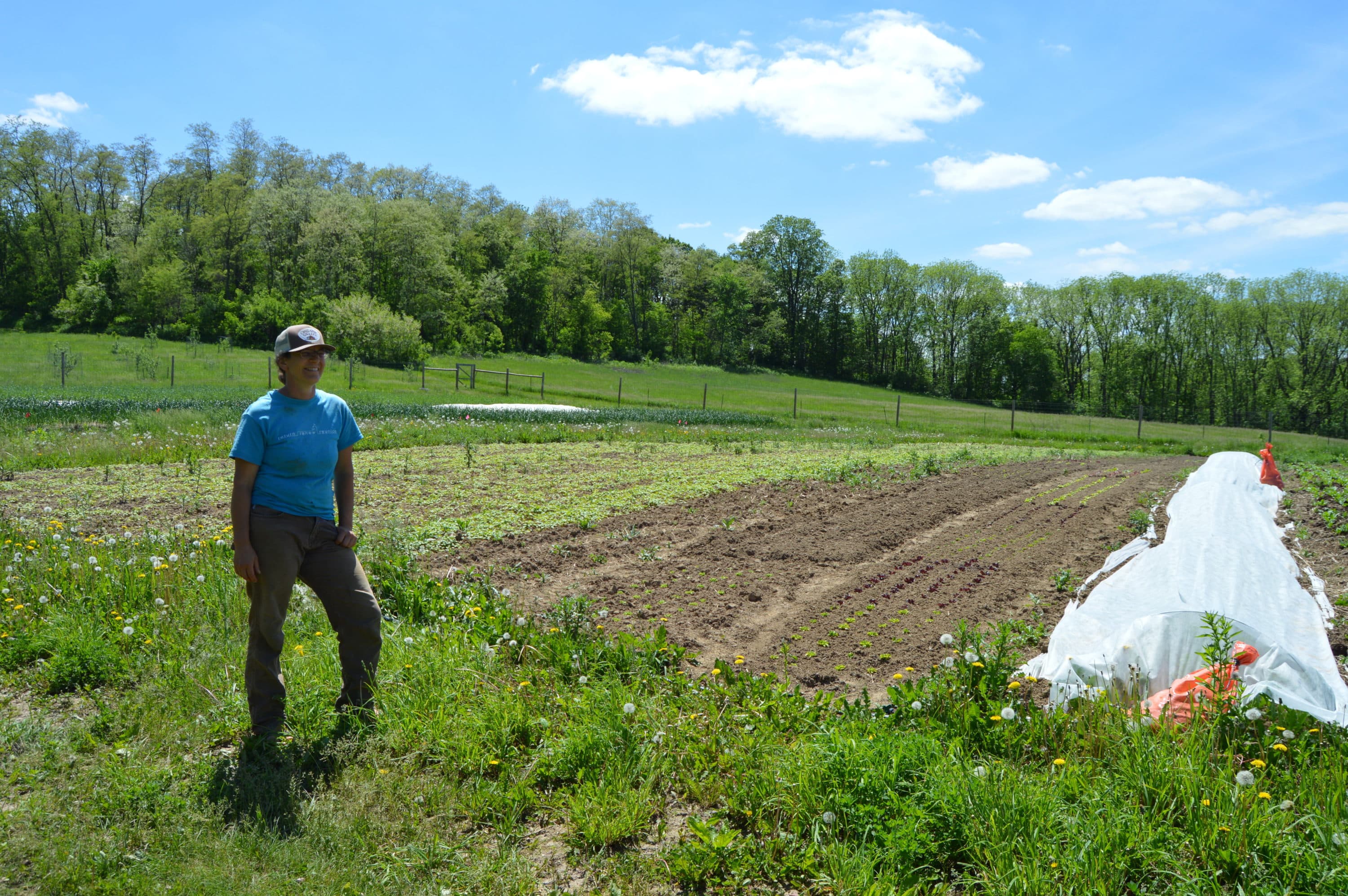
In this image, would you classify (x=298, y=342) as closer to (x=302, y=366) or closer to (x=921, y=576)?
(x=302, y=366)

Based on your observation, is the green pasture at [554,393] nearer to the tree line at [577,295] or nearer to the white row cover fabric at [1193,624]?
the tree line at [577,295]

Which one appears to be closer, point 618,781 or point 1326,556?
point 618,781

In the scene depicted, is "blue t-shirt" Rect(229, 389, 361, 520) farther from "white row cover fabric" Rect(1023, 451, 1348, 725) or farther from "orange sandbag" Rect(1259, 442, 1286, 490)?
"orange sandbag" Rect(1259, 442, 1286, 490)

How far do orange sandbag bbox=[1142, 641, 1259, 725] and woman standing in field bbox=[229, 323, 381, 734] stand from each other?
423cm

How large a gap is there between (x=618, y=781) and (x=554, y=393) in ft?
119

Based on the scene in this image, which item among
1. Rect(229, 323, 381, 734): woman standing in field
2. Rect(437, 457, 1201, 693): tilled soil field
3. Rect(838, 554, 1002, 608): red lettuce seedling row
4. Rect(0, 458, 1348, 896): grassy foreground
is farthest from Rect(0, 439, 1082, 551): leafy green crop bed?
Rect(229, 323, 381, 734): woman standing in field

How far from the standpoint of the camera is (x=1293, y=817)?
2994 millimetres

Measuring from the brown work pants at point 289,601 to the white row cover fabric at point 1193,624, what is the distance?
390 centimetres

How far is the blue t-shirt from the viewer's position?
12.7 feet

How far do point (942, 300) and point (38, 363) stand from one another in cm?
7177

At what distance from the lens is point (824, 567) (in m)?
7.56

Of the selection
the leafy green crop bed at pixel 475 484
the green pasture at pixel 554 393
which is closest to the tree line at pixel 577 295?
the green pasture at pixel 554 393

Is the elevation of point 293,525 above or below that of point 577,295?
below

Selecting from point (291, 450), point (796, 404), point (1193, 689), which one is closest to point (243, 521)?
point (291, 450)
